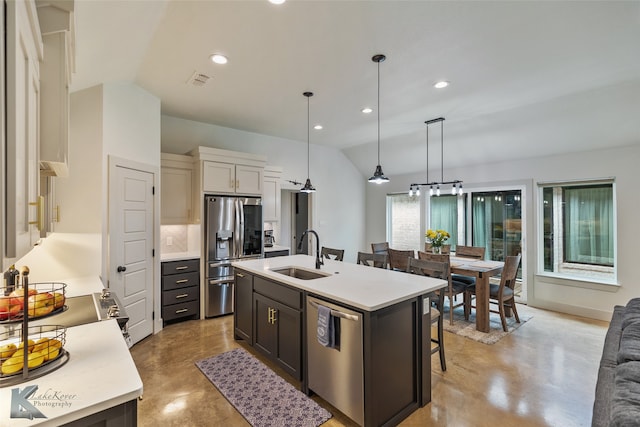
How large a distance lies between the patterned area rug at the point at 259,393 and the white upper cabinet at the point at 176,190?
6.75ft

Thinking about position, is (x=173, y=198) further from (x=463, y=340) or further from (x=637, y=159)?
(x=637, y=159)

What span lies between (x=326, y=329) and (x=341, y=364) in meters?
0.26

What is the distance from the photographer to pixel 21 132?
0.81 metres

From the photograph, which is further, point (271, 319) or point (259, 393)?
point (271, 319)

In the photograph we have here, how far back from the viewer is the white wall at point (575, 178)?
3.90m

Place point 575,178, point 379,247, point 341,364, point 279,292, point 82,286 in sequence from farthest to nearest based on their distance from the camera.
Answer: point 379,247 < point 575,178 < point 279,292 < point 82,286 < point 341,364

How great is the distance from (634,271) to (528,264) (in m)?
1.19

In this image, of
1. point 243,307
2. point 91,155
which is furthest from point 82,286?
point 243,307

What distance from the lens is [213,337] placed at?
140 inches

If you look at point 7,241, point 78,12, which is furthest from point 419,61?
point 7,241

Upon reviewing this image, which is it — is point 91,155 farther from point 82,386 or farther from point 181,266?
point 82,386

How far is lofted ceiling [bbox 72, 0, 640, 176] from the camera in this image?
2.07 meters

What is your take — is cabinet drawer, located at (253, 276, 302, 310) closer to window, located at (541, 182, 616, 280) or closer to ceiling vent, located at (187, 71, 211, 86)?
ceiling vent, located at (187, 71, 211, 86)

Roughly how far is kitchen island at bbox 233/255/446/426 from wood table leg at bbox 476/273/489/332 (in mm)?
1584
